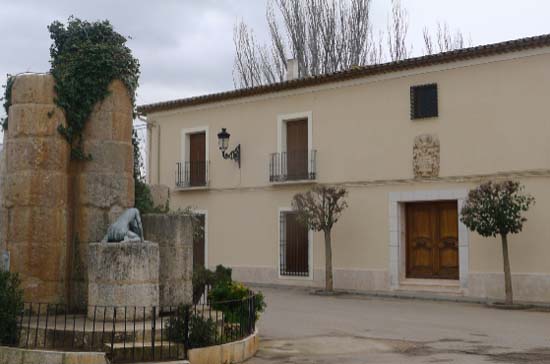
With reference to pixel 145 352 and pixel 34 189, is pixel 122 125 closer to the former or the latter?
pixel 34 189

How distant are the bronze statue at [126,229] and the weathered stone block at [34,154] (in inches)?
41.5

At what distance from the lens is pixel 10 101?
899cm

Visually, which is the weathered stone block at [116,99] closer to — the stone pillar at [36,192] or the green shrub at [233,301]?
the stone pillar at [36,192]

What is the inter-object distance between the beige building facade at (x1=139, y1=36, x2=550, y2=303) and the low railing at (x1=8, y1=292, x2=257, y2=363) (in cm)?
863

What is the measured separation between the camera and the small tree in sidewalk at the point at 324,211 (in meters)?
16.4

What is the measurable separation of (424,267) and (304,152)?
4.24 m

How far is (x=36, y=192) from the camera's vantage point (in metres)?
8.58

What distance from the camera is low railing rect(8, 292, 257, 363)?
7203 mm

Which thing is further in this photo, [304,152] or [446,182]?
[304,152]

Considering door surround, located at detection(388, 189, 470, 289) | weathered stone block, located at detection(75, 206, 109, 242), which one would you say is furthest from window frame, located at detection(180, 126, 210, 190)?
weathered stone block, located at detection(75, 206, 109, 242)

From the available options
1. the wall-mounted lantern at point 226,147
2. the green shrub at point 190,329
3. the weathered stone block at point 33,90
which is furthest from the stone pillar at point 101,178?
the wall-mounted lantern at point 226,147

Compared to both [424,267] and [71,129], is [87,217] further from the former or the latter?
[424,267]

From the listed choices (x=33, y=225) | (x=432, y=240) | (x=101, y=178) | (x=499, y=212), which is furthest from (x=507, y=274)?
(x=33, y=225)

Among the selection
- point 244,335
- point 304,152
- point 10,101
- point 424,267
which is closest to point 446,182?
point 424,267
